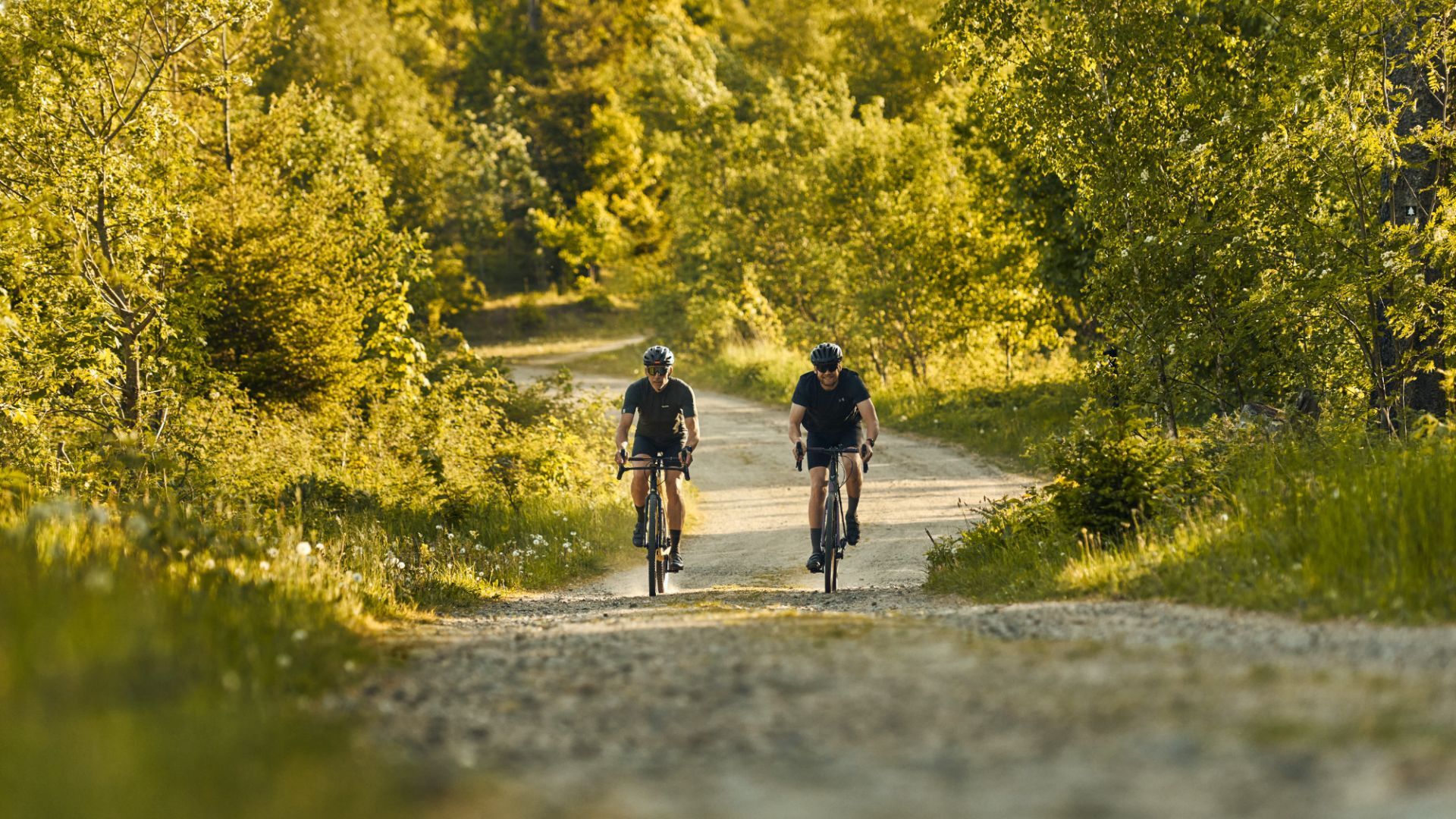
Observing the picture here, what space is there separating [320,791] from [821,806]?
1296 millimetres

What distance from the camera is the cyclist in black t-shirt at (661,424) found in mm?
11508

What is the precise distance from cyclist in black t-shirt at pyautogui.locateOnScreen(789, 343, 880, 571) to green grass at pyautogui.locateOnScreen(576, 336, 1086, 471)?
6.64m

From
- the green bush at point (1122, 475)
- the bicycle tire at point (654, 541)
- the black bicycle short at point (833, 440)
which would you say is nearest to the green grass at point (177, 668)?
the bicycle tire at point (654, 541)

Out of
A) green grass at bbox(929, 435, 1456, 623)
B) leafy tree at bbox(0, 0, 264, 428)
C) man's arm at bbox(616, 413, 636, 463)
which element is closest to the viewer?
green grass at bbox(929, 435, 1456, 623)

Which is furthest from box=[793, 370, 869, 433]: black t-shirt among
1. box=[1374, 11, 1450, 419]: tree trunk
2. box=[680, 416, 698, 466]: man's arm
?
box=[1374, 11, 1450, 419]: tree trunk

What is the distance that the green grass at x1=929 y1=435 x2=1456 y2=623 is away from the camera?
6.44 meters

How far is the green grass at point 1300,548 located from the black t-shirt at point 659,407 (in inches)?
127

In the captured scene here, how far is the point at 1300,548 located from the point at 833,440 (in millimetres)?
4848

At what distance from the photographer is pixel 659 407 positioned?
11.7m

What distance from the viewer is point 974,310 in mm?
26547

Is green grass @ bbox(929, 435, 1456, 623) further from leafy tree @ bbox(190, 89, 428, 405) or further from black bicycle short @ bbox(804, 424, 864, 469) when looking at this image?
leafy tree @ bbox(190, 89, 428, 405)

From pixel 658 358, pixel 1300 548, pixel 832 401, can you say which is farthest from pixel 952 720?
pixel 658 358

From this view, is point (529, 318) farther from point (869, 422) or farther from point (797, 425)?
point (869, 422)

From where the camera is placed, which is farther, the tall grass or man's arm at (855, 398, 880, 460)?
man's arm at (855, 398, 880, 460)
